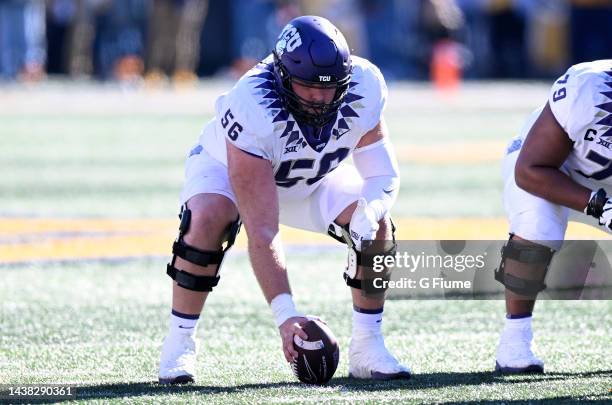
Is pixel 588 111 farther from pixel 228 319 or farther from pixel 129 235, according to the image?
pixel 129 235

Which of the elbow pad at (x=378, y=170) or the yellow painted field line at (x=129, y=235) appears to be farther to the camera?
the yellow painted field line at (x=129, y=235)

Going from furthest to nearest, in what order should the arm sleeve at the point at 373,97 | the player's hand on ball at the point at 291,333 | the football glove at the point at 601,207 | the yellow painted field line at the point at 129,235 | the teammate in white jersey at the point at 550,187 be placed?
the yellow painted field line at the point at 129,235, the arm sleeve at the point at 373,97, the teammate in white jersey at the point at 550,187, the football glove at the point at 601,207, the player's hand on ball at the point at 291,333

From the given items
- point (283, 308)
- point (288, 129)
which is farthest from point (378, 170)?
point (283, 308)

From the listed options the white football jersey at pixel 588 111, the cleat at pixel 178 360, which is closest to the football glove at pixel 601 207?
the white football jersey at pixel 588 111

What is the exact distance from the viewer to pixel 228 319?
22.7ft

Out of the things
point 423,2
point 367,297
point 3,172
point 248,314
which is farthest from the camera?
point 423,2

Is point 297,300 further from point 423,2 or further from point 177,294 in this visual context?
point 423,2

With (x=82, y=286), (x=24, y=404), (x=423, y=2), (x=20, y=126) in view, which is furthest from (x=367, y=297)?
(x=423, y=2)

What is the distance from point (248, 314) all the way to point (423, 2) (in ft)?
64.9

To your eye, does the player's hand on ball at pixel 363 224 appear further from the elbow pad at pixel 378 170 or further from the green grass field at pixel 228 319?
the green grass field at pixel 228 319

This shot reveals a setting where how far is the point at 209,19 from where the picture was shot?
28.7 meters

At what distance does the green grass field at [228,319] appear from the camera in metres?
5.18

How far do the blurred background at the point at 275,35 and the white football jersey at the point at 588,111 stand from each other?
64.0ft

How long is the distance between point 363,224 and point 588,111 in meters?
0.94
